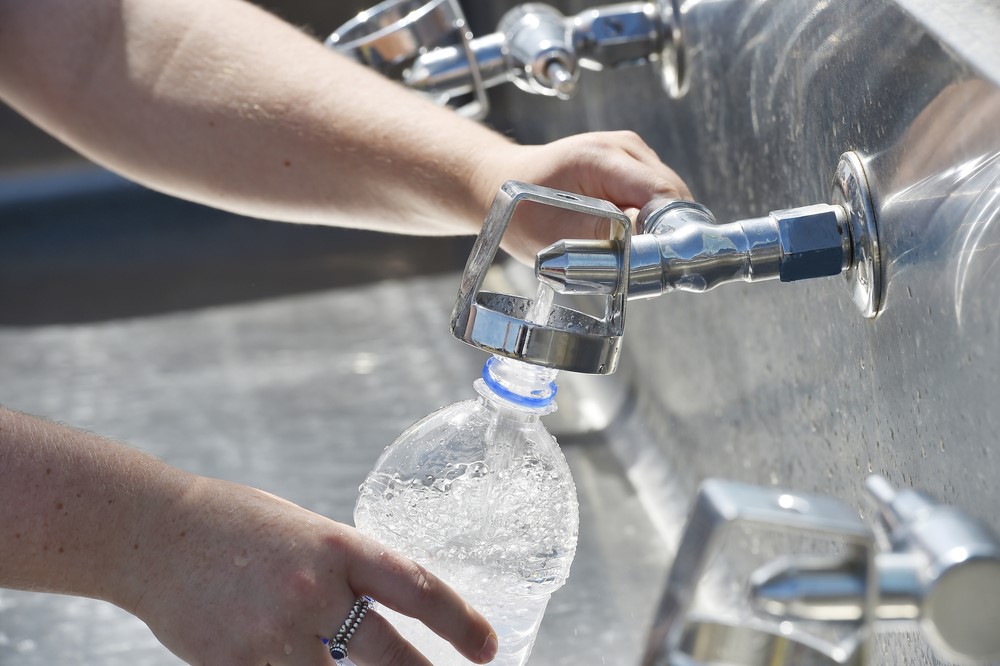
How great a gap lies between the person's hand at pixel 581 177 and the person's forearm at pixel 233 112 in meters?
0.07

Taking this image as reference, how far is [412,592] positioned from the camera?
57 cm

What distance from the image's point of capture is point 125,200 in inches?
60.6

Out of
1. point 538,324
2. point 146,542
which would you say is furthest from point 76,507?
point 538,324

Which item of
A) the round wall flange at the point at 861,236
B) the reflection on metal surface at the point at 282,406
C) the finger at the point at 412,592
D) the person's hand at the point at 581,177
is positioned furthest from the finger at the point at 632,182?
the reflection on metal surface at the point at 282,406

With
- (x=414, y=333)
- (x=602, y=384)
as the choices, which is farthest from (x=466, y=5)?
(x=602, y=384)

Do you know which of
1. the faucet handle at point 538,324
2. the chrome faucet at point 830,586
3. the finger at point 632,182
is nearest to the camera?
the chrome faucet at point 830,586

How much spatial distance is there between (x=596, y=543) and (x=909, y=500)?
0.63 m

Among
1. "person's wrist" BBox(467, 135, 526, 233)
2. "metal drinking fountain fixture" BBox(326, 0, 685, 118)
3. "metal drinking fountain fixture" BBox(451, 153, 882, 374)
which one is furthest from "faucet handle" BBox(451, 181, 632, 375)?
"metal drinking fountain fixture" BBox(326, 0, 685, 118)

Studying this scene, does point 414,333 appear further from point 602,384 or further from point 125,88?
point 125,88

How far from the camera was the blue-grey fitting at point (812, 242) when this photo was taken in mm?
549

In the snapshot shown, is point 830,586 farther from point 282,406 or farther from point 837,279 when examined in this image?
point 282,406

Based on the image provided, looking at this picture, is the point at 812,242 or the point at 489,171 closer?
the point at 812,242

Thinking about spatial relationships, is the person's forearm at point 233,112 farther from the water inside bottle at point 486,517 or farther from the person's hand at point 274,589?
the person's hand at point 274,589

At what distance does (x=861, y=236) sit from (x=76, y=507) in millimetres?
393
